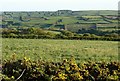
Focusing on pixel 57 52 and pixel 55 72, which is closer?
pixel 55 72

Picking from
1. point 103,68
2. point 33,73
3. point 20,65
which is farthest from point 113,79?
point 20,65

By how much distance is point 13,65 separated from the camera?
9156mm

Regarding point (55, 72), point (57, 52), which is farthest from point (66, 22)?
point (55, 72)

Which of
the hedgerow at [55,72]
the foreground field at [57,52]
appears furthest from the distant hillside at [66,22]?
the hedgerow at [55,72]

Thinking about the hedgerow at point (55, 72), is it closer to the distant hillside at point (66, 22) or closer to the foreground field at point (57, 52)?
the foreground field at point (57, 52)

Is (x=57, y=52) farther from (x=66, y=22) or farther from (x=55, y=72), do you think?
(x=66, y=22)

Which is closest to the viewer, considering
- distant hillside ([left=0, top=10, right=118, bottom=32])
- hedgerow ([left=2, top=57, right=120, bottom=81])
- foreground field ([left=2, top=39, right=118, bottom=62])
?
hedgerow ([left=2, top=57, right=120, bottom=81])

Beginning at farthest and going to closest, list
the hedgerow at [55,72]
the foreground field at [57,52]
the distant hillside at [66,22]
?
the distant hillside at [66,22] → the foreground field at [57,52] → the hedgerow at [55,72]

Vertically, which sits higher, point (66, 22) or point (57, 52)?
point (57, 52)

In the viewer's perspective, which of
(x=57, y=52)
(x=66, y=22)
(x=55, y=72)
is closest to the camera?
(x=55, y=72)

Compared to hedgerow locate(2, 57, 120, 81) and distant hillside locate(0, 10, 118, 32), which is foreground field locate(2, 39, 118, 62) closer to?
hedgerow locate(2, 57, 120, 81)

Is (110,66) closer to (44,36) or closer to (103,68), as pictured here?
(103,68)

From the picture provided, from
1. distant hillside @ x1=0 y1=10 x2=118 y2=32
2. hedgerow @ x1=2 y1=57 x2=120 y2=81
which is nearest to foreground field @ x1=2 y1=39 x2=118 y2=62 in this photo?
hedgerow @ x1=2 y1=57 x2=120 y2=81

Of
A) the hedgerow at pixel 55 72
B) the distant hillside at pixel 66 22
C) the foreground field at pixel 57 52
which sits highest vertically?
the hedgerow at pixel 55 72
